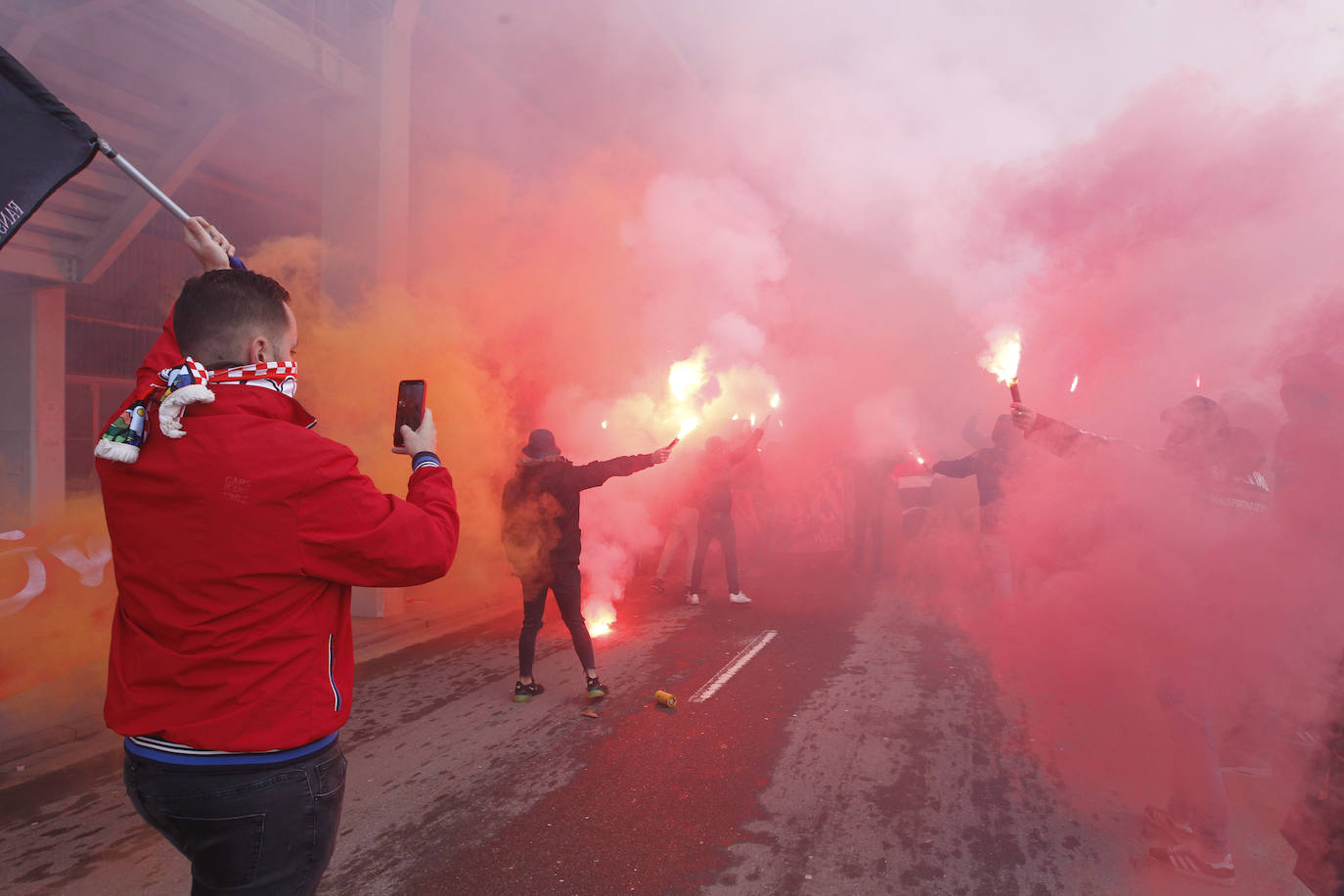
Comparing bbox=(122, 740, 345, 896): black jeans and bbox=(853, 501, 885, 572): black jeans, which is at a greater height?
bbox=(122, 740, 345, 896): black jeans

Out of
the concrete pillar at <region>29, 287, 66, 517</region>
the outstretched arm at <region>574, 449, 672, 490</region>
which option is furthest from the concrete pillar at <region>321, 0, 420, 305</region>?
the outstretched arm at <region>574, 449, 672, 490</region>

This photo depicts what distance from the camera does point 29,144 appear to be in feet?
8.45

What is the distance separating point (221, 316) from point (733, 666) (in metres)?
4.77

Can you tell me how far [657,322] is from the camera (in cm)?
1050

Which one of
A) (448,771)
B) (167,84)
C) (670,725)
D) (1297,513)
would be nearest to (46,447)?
(167,84)

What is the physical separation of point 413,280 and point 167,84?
278cm

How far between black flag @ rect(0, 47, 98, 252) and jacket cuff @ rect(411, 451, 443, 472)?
5.78 ft

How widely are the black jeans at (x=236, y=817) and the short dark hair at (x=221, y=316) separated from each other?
87cm

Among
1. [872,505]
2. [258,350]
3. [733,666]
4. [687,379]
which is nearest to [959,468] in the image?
[872,505]

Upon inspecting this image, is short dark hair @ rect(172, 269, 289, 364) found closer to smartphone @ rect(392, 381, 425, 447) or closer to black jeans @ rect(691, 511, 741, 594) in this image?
smartphone @ rect(392, 381, 425, 447)

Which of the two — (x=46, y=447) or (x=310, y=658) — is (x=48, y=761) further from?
(x=46, y=447)

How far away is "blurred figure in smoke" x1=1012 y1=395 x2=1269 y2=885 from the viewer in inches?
119

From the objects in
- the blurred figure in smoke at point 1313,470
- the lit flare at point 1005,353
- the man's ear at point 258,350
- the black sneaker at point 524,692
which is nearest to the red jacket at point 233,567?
the man's ear at point 258,350

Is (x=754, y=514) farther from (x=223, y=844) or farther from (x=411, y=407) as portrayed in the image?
(x=223, y=844)
